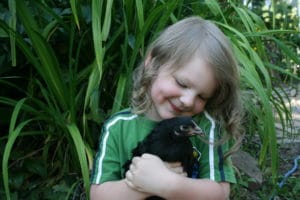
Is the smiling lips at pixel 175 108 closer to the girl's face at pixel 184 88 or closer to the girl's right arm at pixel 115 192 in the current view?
the girl's face at pixel 184 88

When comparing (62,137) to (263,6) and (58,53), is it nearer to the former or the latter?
(58,53)

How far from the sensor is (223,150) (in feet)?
5.34

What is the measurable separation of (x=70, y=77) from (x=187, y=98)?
2.26 ft

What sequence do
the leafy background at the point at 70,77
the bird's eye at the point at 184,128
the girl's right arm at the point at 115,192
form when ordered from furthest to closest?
the leafy background at the point at 70,77 → the girl's right arm at the point at 115,192 → the bird's eye at the point at 184,128

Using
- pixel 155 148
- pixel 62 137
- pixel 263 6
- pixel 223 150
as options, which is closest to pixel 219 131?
pixel 223 150

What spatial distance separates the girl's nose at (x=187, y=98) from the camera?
1.52m

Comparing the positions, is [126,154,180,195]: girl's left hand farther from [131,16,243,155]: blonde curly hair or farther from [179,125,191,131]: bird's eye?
[131,16,243,155]: blonde curly hair

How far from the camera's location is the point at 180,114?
1576mm

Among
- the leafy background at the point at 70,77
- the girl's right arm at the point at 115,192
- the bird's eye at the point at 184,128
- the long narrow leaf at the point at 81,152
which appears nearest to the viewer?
the bird's eye at the point at 184,128

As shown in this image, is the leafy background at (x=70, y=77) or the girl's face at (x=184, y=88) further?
the leafy background at (x=70, y=77)

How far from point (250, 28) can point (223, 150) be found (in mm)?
910

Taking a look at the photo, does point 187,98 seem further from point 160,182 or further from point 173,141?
point 160,182

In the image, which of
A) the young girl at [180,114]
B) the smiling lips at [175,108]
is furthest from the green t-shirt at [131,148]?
the smiling lips at [175,108]

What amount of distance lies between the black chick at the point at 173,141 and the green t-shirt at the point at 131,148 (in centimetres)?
8
